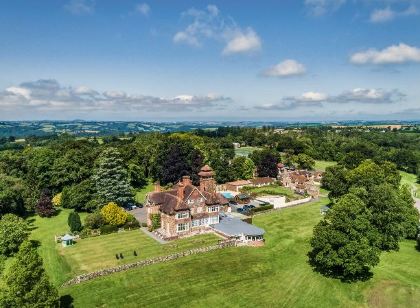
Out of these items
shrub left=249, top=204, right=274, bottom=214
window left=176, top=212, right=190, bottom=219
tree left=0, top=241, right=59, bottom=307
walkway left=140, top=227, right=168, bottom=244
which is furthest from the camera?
shrub left=249, top=204, right=274, bottom=214

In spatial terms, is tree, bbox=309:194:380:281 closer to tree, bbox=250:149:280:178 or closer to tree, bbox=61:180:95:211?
tree, bbox=61:180:95:211

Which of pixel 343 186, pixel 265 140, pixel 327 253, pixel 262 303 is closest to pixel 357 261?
pixel 327 253

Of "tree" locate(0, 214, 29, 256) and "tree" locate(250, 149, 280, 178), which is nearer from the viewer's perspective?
"tree" locate(0, 214, 29, 256)

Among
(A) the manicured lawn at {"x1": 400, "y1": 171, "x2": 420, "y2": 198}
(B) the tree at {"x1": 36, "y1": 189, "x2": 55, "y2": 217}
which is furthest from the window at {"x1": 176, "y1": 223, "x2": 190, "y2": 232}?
(A) the manicured lawn at {"x1": 400, "y1": 171, "x2": 420, "y2": 198}

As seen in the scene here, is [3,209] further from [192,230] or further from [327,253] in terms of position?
[327,253]

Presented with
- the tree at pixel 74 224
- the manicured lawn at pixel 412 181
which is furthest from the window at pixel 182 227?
the manicured lawn at pixel 412 181

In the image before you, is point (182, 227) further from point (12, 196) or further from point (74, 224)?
→ point (12, 196)

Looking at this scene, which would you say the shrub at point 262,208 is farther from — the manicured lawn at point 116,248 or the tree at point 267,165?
the tree at point 267,165
